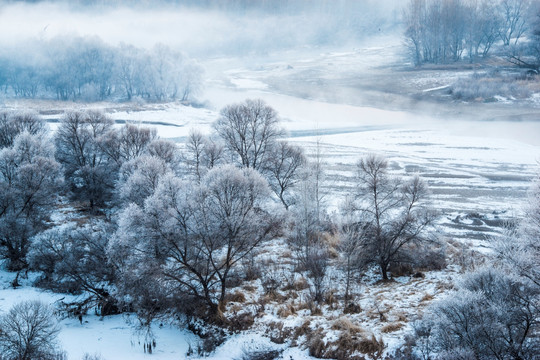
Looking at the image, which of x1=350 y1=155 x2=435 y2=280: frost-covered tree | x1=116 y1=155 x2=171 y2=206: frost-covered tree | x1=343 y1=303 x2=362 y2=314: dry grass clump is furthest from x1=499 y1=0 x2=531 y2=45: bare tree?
x1=343 y1=303 x2=362 y2=314: dry grass clump

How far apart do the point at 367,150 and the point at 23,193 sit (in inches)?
1296

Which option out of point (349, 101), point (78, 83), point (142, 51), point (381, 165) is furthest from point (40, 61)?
point (381, 165)

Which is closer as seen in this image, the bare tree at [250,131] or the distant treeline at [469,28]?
the bare tree at [250,131]

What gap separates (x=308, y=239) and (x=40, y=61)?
3169 inches

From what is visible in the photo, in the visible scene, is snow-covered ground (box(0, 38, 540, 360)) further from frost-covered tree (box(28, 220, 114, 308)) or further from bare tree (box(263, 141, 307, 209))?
bare tree (box(263, 141, 307, 209))

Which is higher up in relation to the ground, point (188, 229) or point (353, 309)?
point (188, 229)

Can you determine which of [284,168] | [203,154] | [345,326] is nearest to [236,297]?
[345,326]

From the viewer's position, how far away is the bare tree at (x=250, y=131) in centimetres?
3042

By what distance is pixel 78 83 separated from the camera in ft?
250

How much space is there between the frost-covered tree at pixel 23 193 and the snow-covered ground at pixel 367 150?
2.29 metres

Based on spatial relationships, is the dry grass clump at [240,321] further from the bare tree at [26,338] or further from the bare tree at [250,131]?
the bare tree at [250,131]

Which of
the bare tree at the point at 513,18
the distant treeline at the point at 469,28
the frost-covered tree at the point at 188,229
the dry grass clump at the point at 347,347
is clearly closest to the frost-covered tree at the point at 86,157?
the frost-covered tree at the point at 188,229

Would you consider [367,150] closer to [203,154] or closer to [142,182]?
[203,154]

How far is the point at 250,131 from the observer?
30.8 meters
